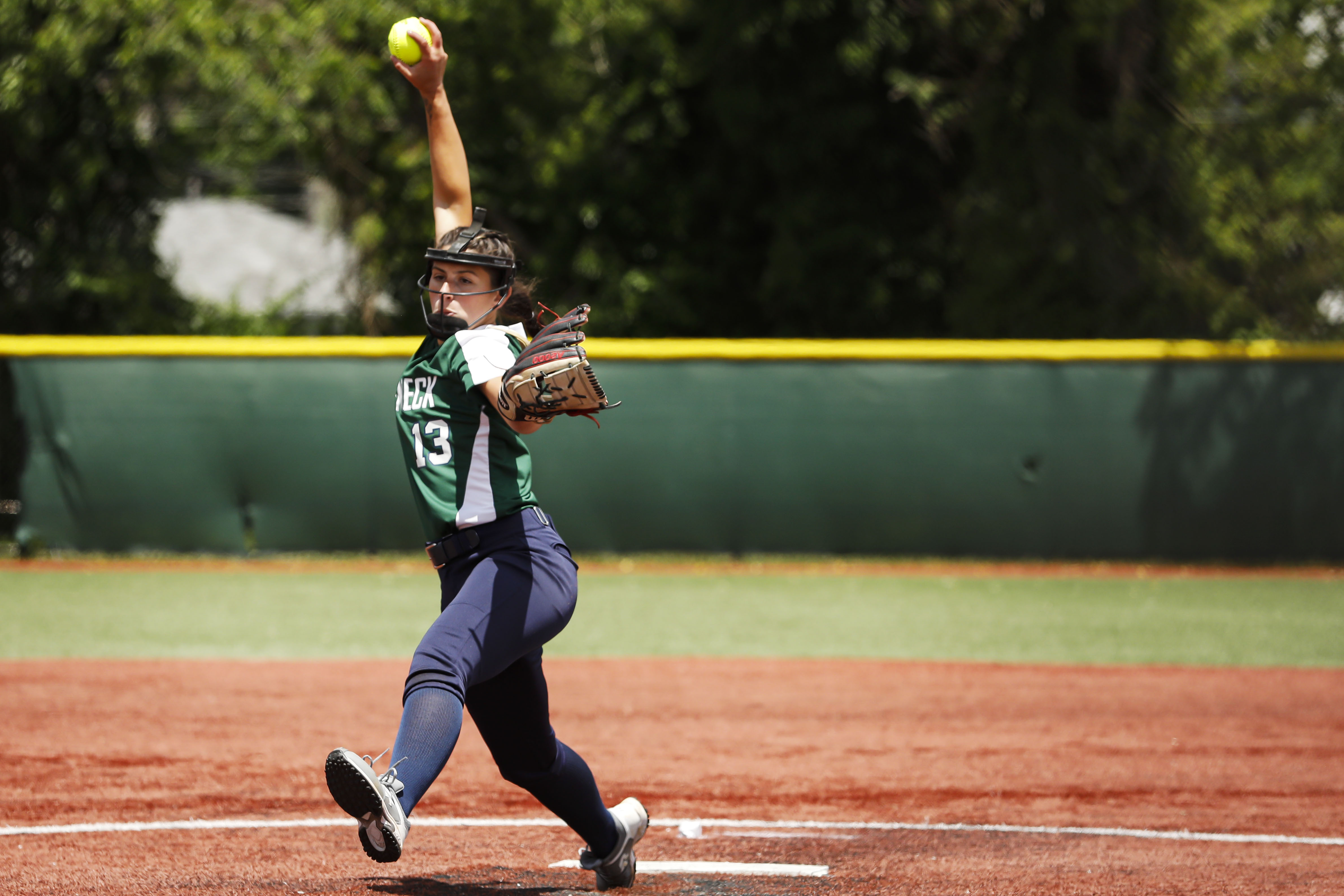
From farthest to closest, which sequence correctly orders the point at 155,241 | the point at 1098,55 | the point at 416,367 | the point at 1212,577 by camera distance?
1. the point at 155,241
2. the point at 1098,55
3. the point at 1212,577
4. the point at 416,367

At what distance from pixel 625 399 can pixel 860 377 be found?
6.92 feet

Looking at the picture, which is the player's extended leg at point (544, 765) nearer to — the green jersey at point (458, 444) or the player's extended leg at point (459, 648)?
the player's extended leg at point (459, 648)

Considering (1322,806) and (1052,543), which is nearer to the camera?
(1322,806)

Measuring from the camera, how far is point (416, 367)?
361 cm

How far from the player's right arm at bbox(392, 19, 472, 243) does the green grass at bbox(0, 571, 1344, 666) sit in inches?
200

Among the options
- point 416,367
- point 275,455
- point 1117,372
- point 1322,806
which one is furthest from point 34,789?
point 1117,372

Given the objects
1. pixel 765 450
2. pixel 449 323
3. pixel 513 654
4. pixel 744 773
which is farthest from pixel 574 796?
pixel 765 450

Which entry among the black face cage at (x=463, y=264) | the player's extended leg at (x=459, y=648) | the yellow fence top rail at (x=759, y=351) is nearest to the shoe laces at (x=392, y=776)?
the player's extended leg at (x=459, y=648)

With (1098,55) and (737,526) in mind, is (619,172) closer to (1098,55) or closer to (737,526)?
(1098,55)

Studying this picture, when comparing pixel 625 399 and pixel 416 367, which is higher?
pixel 416 367

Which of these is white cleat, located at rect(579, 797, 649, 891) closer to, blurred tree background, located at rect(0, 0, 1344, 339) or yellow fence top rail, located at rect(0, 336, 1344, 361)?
yellow fence top rail, located at rect(0, 336, 1344, 361)

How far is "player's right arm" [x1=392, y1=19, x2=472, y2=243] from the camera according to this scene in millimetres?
3914

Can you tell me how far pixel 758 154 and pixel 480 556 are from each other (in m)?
14.0

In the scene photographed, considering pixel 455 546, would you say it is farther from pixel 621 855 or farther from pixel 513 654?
pixel 621 855
